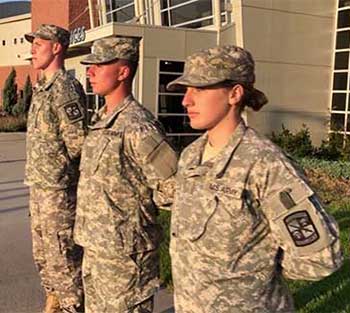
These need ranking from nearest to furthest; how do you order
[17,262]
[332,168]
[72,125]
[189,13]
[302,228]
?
1. [302,228]
2. [72,125]
3. [17,262]
4. [332,168]
5. [189,13]

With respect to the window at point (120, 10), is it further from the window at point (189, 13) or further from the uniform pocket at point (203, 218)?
the uniform pocket at point (203, 218)

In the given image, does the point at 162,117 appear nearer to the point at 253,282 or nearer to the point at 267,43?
the point at 267,43

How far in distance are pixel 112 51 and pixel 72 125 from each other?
A: 94 cm

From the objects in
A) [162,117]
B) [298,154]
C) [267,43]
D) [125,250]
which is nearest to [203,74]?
[125,250]

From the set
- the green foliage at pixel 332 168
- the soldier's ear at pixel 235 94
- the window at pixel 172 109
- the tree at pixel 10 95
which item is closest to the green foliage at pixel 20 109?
the tree at pixel 10 95

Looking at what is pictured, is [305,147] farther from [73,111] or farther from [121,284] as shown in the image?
[121,284]

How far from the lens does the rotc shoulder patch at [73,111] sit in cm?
394

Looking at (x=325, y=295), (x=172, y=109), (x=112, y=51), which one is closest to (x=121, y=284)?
(x=112, y=51)

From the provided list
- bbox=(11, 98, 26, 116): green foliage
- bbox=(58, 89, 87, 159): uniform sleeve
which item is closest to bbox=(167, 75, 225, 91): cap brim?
bbox=(58, 89, 87, 159): uniform sleeve

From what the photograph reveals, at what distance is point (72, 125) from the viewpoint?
12.9 feet

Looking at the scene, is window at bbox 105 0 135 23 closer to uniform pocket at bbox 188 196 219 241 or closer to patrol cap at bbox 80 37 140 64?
patrol cap at bbox 80 37 140 64

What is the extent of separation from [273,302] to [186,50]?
1330 centimetres

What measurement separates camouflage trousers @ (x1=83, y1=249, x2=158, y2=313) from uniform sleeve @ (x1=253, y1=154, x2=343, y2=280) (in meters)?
1.06

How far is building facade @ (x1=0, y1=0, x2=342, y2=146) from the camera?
1434 centimetres
